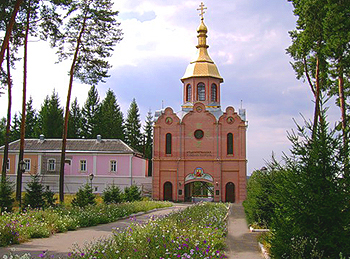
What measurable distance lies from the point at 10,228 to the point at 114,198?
14747 mm

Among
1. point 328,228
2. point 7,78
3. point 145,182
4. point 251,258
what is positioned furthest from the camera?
point 145,182

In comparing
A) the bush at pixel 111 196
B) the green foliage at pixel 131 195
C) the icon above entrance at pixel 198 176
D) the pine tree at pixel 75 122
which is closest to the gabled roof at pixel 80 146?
the icon above entrance at pixel 198 176

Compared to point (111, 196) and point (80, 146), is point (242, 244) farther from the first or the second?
point (80, 146)

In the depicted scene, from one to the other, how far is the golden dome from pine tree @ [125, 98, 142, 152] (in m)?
22.0

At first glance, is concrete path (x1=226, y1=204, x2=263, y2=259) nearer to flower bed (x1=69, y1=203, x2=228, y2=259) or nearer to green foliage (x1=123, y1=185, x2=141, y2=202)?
flower bed (x1=69, y1=203, x2=228, y2=259)

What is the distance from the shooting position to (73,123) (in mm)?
57625

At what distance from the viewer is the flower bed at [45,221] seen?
37.0 feet

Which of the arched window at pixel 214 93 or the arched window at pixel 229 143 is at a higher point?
the arched window at pixel 214 93

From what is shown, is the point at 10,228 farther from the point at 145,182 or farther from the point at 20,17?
the point at 145,182

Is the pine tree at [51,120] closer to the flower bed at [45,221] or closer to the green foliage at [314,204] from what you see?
the flower bed at [45,221]

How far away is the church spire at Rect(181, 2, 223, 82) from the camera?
4050cm

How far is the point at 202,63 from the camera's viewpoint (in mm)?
41250

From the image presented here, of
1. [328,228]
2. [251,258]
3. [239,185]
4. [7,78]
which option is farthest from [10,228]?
[239,185]

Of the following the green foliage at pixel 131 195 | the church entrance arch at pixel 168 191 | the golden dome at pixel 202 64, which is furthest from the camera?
the golden dome at pixel 202 64
